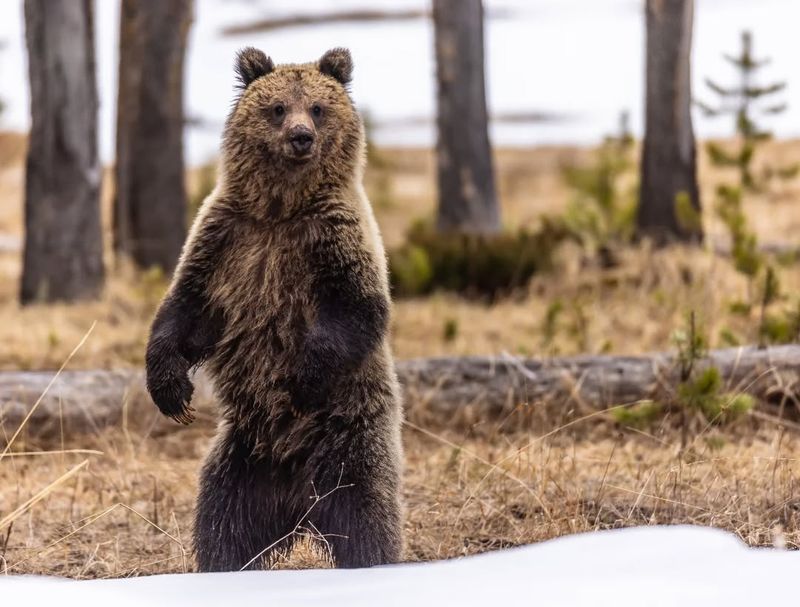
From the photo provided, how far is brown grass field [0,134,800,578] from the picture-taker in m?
3.76

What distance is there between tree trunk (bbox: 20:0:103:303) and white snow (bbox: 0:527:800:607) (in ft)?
17.8

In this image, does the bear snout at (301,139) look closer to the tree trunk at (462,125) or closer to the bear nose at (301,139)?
the bear nose at (301,139)

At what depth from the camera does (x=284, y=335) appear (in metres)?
3.24

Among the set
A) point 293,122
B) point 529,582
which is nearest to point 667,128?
point 293,122

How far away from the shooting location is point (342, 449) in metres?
3.26

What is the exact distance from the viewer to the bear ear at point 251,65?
11.0ft

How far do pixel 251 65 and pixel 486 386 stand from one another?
2.56 meters

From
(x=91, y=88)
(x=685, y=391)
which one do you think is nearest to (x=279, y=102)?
(x=685, y=391)

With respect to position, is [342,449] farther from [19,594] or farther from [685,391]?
[685,391]

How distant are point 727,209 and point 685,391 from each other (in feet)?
8.15

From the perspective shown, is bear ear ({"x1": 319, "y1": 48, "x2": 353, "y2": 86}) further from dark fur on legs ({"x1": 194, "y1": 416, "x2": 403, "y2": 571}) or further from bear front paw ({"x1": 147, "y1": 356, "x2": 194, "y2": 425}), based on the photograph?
dark fur on legs ({"x1": 194, "y1": 416, "x2": 403, "y2": 571})

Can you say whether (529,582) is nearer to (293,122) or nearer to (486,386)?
(293,122)

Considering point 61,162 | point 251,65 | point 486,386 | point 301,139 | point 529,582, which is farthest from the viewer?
point 61,162

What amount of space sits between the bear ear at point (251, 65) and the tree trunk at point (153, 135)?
5.79 meters
